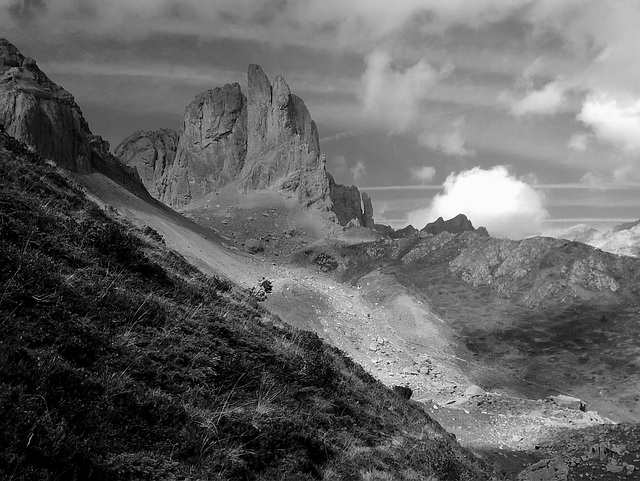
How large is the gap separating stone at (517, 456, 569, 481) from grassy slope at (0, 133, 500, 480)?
7.91m

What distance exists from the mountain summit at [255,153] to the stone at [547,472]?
110 meters

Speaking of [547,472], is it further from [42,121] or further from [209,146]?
[209,146]

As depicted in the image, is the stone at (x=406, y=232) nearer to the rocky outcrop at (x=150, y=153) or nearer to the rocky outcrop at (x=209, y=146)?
the rocky outcrop at (x=209, y=146)

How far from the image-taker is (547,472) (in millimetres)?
16125

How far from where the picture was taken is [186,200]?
153 m

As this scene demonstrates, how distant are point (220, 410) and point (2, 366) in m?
2.61

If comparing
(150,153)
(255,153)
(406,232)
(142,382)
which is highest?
(150,153)

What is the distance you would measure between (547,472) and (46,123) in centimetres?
8039

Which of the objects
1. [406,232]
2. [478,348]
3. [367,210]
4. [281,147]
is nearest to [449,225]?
[406,232]

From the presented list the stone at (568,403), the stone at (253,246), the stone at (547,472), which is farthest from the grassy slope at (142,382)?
the stone at (253,246)

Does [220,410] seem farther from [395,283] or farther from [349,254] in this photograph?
[349,254]

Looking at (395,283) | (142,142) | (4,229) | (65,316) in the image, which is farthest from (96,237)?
(142,142)

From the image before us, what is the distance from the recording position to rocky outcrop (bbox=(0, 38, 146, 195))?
6869 cm

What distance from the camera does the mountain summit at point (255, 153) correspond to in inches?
5256
